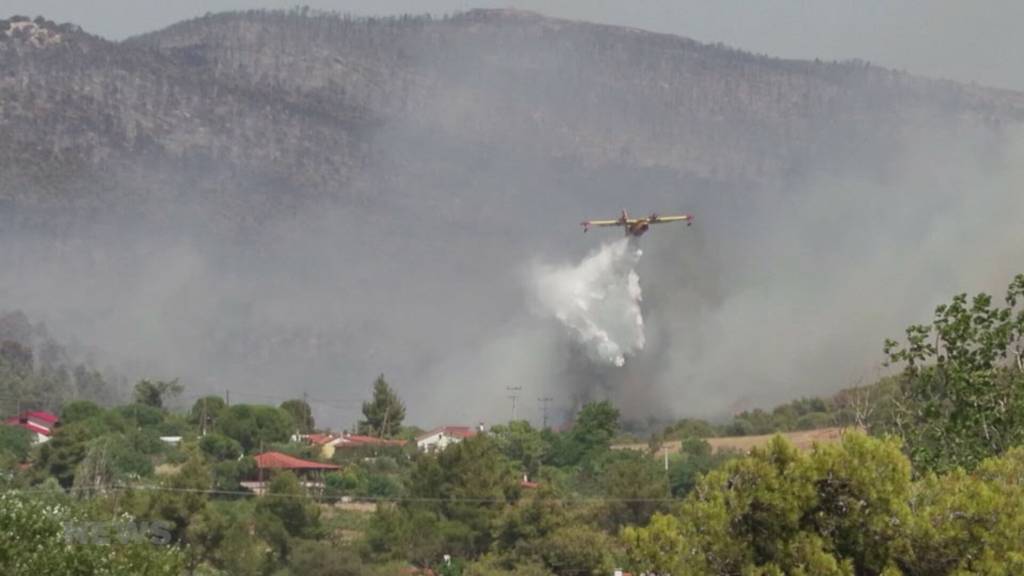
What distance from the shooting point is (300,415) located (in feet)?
569

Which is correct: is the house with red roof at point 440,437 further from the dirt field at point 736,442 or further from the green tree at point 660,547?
the green tree at point 660,547

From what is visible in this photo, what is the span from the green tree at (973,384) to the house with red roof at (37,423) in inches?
4304

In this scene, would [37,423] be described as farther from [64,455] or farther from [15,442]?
[64,455]

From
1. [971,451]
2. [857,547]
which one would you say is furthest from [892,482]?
[971,451]

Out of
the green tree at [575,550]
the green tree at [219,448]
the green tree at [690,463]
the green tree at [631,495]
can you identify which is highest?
the green tree at [219,448]

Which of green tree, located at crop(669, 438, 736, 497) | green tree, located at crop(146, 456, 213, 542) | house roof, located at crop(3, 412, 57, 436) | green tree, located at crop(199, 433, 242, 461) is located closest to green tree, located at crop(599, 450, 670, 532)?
green tree, located at crop(669, 438, 736, 497)

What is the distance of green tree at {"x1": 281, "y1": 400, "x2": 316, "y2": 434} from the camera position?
167625 millimetres

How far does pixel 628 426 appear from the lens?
182 m

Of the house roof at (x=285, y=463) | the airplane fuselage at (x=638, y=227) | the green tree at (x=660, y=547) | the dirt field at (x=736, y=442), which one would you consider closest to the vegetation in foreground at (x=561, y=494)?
the green tree at (x=660, y=547)

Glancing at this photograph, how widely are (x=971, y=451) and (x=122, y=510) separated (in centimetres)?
4926

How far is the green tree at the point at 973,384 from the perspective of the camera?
36.8 metres

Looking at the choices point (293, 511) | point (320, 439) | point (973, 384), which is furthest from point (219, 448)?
point (973, 384)

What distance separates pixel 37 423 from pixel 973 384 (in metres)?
128

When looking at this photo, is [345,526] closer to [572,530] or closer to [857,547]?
[572,530]
